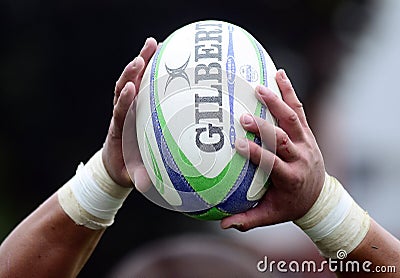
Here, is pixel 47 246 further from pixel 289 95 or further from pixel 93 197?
pixel 289 95

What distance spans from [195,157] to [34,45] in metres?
5.21

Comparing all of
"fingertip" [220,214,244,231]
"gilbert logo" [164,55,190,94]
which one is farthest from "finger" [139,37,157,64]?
"fingertip" [220,214,244,231]

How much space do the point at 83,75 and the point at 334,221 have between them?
479cm

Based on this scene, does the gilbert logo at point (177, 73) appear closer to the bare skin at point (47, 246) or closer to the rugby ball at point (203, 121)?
the rugby ball at point (203, 121)

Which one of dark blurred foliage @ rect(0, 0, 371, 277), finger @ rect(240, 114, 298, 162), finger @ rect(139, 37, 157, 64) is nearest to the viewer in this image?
finger @ rect(240, 114, 298, 162)

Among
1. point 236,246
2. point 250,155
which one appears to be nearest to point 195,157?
point 250,155

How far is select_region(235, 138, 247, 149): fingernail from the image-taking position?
3053mm

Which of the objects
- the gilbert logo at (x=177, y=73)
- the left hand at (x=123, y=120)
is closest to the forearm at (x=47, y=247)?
the left hand at (x=123, y=120)

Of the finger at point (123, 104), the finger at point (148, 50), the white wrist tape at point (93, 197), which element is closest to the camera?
the finger at point (123, 104)

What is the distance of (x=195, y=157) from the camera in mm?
3098

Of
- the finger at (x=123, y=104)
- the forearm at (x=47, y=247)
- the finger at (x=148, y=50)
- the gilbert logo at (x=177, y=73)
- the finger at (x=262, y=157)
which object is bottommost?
the forearm at (x=47, y=247)

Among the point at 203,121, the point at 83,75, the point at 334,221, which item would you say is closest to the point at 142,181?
the point at 203,121

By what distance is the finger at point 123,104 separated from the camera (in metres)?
3.14

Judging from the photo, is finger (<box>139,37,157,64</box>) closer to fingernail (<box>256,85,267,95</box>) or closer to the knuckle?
fingernail (<box>256,85,267,95</box>)
